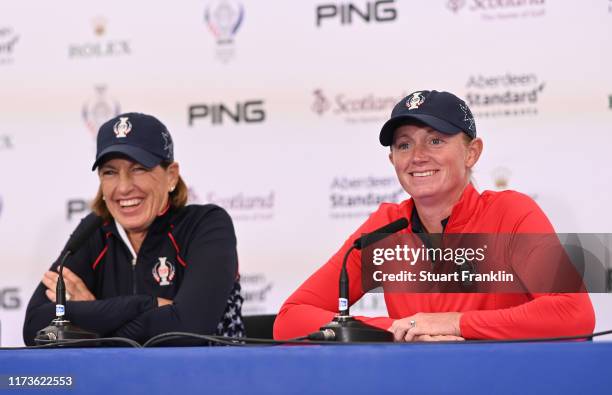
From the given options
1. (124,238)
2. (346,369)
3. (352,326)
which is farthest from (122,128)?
(346,369)

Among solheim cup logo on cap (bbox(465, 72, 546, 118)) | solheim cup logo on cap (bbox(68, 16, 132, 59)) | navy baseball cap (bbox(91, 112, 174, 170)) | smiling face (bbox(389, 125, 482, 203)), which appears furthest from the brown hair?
solheim cup logo on cap (bbox(68, 16, 132, 59))

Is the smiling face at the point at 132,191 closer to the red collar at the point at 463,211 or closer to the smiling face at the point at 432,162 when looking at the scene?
the smiling face at the point at 432,162

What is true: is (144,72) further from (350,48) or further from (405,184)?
(405,184)

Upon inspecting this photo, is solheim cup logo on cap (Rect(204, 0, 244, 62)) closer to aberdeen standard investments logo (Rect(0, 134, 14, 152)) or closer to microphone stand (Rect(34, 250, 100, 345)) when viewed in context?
aberdeen standard investments logo (Rect(0, 134, 14, 152))

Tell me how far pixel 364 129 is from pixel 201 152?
0.75 metres

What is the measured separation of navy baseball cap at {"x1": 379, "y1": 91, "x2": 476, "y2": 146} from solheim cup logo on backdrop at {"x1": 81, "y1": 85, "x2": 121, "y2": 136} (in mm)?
2272

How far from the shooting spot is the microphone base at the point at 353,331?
5.25 ft

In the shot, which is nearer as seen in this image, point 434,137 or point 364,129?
point 434,137

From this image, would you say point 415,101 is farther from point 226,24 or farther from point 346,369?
point 226,24

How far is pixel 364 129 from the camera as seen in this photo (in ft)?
12.7

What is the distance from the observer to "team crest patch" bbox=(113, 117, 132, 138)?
8.33 ft

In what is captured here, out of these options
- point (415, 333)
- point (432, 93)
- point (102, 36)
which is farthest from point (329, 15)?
point (415, 333)

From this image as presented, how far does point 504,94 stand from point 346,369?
99.1 inches

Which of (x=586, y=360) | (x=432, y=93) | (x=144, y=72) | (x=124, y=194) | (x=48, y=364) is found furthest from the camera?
(x=144, y=72)
